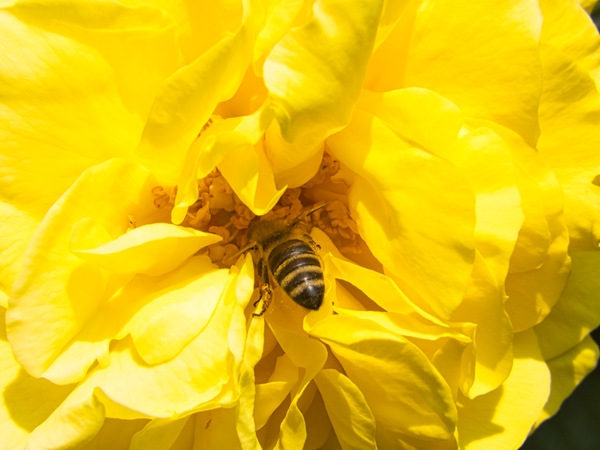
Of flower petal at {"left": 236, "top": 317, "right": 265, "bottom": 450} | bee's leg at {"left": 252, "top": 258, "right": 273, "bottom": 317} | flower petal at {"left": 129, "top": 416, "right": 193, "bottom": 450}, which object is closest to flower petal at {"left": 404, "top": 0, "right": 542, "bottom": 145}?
bee's leg at {"left": 252, "top": 258, "right": 273, "bottom": 317}

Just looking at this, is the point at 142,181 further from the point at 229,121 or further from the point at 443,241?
the point at 443,241

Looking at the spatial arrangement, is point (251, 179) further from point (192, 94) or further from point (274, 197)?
point (192, 94)

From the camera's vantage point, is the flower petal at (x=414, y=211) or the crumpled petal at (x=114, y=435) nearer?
the flower petal at (x=414, y=211)

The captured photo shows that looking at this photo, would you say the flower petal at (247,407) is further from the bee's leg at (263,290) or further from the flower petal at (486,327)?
the flower petal at (486,327)

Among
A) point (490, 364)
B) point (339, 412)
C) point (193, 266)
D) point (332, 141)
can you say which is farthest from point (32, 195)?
point (490, 364)

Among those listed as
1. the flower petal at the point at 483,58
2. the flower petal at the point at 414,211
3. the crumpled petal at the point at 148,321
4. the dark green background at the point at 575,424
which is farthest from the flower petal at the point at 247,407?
the dark green background at the point at 575,424

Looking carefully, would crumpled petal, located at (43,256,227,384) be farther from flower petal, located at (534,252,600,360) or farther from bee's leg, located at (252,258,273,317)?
flower petal, located at (534,252,600,360)

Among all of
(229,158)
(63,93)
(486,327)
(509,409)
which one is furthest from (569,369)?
(63,93)
